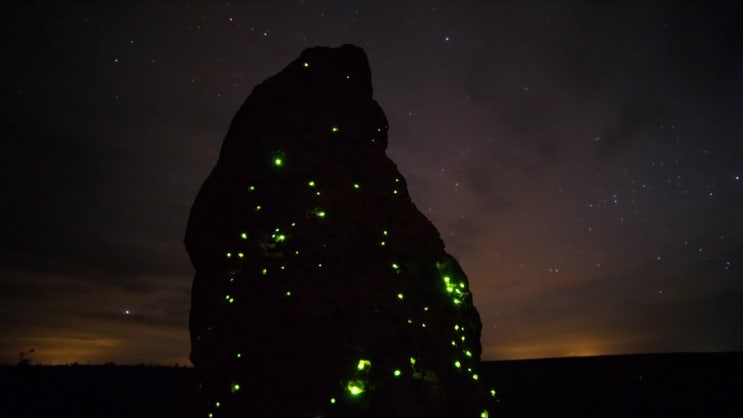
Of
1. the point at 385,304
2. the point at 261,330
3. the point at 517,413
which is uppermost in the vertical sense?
the point at 385,304

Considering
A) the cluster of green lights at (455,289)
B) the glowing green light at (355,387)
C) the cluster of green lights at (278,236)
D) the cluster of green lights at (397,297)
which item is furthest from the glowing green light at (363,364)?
the cluster of green lights at (278,236)

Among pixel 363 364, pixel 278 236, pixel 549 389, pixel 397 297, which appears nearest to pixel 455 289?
pixel 397 297

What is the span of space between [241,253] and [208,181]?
4.56ft

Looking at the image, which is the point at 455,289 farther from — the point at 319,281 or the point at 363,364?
the point at 319,281

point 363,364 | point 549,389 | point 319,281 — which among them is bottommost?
point 549,389

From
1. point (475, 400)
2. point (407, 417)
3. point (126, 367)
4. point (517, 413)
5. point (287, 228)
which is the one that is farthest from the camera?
point (126, 367)

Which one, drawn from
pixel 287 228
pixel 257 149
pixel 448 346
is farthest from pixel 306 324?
pixel 257 149

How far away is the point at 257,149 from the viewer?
5344 mm

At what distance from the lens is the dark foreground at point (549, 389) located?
401 inches

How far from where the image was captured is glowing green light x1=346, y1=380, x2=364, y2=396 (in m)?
3.92

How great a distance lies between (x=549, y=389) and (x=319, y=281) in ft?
37.5

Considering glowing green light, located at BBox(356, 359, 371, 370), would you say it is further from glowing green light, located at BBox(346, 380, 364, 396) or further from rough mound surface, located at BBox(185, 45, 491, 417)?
glowing green light, located at BBox(346, 380, 364, 396)

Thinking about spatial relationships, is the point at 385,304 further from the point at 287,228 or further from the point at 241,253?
the point at 241,253

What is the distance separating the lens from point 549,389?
12.5 m
